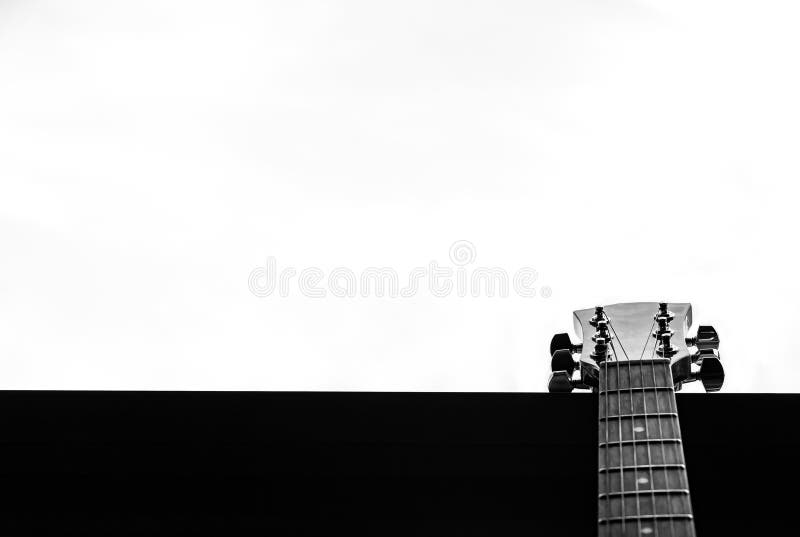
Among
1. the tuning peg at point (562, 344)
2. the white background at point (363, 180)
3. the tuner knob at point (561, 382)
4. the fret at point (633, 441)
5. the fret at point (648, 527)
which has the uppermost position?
the white background at point (363, 180)

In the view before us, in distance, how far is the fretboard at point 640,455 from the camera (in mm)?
2480

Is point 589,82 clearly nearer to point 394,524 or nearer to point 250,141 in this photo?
point 250,141

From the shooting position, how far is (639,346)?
328cm

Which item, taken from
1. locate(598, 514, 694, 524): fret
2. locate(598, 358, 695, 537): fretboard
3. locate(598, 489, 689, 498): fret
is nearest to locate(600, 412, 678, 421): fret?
locate(598, 358, 695, 537): fretboard

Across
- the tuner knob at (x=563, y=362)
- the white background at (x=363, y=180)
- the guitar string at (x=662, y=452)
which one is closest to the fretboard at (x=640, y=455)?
the guitar string at (x=662, y=452)

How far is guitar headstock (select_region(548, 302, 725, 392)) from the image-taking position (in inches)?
126

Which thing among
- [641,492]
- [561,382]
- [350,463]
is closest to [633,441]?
[641,492]

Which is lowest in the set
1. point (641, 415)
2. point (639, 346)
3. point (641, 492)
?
point (641, 492)

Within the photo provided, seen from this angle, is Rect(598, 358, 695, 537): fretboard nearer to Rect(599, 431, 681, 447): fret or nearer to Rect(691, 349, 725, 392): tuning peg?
Rect(599, 431, 681, 447): fret

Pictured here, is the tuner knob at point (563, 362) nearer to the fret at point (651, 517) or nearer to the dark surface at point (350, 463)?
the dark surface at point (350, 463)

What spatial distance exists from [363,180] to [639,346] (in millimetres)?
2141

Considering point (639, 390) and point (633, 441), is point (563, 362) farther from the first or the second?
point (633, 441)

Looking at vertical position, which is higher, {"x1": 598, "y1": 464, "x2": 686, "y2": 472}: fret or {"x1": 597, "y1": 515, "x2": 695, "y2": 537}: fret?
{"x1": 598, "y1": 464, "x2": 686, "y2": 472}: fret

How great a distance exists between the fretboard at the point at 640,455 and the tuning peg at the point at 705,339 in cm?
21
